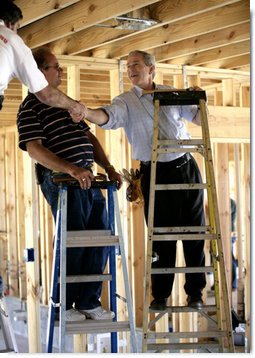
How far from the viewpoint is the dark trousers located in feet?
13.6

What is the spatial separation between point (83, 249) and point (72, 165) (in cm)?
55

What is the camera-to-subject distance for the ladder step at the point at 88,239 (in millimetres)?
3748

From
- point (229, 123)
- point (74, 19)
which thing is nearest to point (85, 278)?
point (74, 19)

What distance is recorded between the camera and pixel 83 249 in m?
4.02

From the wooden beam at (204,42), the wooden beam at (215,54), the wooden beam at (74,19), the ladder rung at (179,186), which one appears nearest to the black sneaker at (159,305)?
the ladder rung at (179,186)

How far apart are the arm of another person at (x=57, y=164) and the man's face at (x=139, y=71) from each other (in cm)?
82

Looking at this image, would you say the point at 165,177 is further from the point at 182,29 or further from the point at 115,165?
the point at 115,165

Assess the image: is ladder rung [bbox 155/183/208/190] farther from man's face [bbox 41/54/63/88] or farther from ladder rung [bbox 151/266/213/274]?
man's face [bbox 41/54/63/88]

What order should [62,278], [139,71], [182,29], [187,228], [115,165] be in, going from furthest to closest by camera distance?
A: [115,165], [182,29], [139,71], [187,228], [62,278]

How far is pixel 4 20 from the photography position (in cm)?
320

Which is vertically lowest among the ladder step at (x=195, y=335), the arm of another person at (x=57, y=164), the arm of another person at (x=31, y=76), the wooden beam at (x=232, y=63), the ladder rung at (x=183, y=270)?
the ladder step at (x=195, y=335)

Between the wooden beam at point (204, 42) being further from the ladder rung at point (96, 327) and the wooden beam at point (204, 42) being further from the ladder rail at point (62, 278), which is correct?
the ladder rung at point (96, 327)

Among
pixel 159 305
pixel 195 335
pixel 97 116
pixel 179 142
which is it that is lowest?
pixel 195 335

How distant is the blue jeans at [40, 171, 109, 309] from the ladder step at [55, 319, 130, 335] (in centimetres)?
17
